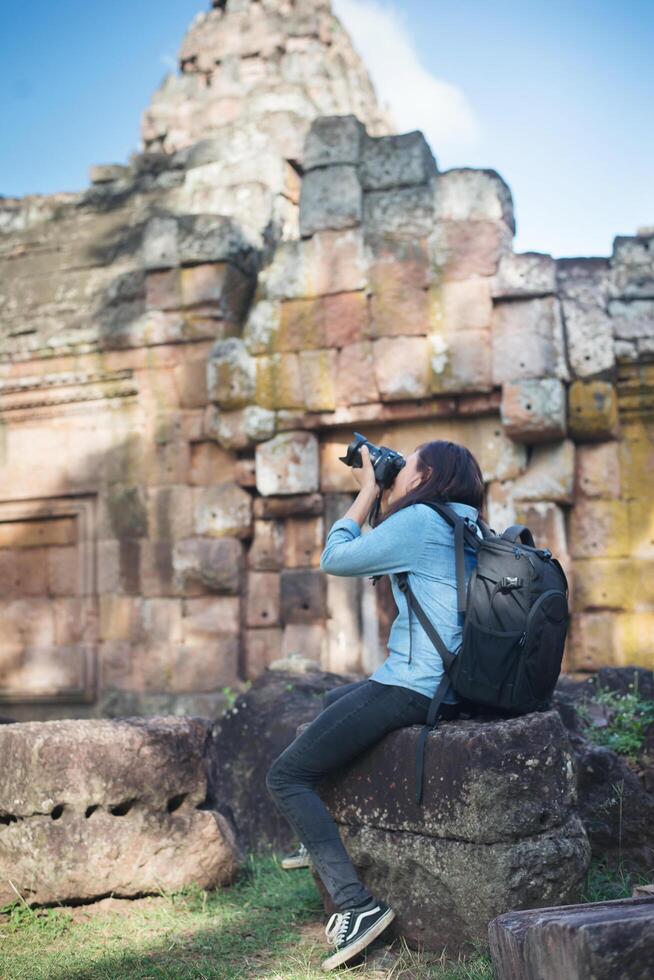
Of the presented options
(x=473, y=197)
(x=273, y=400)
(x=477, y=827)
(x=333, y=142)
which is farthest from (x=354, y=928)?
(x=333, y=142)

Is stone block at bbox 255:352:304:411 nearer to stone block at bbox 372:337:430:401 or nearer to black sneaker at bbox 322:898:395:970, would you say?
stone block at bbox 372:337:430:401

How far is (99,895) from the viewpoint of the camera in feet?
14.6

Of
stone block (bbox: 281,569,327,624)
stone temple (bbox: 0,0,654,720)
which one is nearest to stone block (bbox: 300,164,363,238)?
stone temple (bbox: 0,0,654,720)

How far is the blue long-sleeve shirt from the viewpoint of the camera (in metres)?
3.72

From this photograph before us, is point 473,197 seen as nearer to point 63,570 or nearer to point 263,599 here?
point 263,599

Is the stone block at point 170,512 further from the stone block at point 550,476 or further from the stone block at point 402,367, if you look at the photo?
the stone block at point 550,476

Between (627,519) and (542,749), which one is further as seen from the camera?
(627,519)

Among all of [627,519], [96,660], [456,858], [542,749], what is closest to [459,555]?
[542,749]

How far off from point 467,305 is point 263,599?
2897mm

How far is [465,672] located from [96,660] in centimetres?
632

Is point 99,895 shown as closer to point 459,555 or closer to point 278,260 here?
point 459,555

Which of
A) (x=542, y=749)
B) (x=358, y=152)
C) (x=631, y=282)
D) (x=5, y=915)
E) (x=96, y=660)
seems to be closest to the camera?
(x=542, y=749)

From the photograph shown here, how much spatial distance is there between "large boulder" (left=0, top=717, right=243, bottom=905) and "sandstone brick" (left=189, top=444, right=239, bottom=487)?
14.1ft

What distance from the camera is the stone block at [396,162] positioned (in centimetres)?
836
